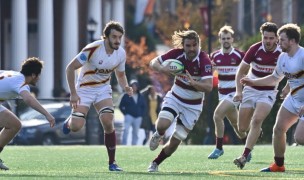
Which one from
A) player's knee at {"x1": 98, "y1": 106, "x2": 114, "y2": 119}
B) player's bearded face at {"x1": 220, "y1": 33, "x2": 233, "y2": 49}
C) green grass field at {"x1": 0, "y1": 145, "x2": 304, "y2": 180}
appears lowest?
green grass field at {"x1": 0, "y1": 145, "x2": 304, "y2": 180}

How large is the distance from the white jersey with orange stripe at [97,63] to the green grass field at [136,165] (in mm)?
1335

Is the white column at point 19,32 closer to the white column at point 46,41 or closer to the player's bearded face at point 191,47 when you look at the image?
the white column at point 46,41

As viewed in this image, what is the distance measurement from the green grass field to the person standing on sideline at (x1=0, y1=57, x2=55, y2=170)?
0.66m

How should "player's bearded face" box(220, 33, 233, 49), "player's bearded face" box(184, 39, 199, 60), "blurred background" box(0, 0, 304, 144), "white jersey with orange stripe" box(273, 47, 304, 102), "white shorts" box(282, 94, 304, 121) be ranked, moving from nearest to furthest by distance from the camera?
"white jersey with orange stripe" box(273, 47, 304, 102)
"white shorts" box(282, 94, 304, 121)
"player's bearded face" box(184, 39, 199, 60)
"player's bearded face" box(220, 33, 233, 49)
"blurred background" box(0, 0, 304, 144)

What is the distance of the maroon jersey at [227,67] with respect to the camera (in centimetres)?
2220

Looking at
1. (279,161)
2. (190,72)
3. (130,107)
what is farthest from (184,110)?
(130,107)

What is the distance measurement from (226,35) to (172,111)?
5.32 metres

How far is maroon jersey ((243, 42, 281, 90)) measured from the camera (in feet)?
61.0

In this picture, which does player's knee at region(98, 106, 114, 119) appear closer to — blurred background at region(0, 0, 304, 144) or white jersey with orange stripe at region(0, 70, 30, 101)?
white jersey with orange stripe at region(0, 70, 30, 101)

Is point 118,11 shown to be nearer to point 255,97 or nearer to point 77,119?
point 255,97

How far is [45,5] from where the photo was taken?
59.0 m

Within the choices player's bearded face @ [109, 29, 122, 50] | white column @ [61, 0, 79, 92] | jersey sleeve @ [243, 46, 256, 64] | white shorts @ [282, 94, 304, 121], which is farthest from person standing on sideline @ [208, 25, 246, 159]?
white column @ [61, 0, 79, 92]

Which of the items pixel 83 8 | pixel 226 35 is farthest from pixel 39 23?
pixel 226 35

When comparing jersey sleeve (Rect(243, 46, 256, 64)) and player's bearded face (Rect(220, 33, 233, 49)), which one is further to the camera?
player's bearded face (Rect(220, 33, 233, 49))
